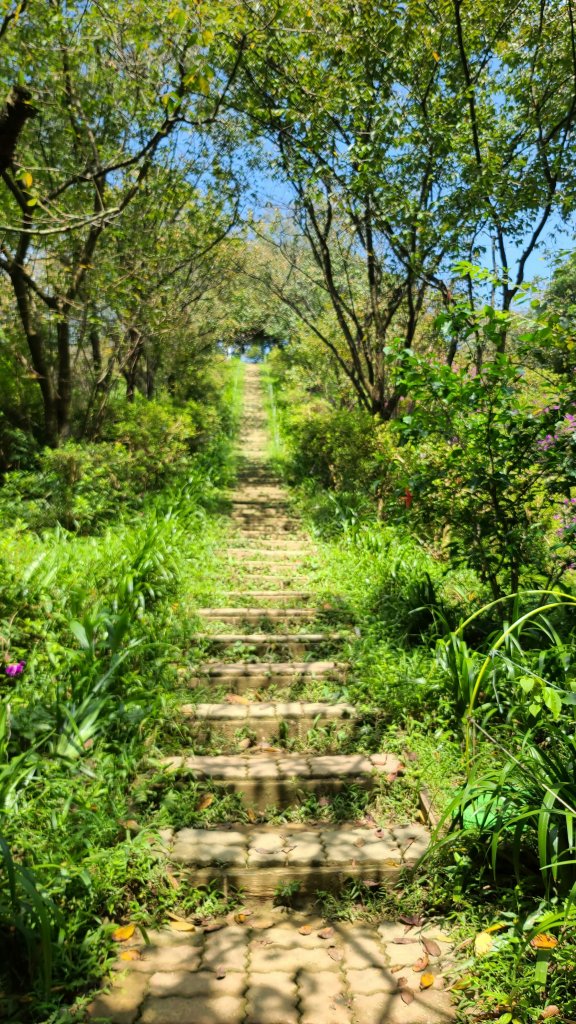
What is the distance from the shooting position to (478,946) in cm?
228

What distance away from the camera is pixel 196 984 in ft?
7.13

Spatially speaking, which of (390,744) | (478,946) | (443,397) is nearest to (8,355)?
(443,397)

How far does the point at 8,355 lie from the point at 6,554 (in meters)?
5.18

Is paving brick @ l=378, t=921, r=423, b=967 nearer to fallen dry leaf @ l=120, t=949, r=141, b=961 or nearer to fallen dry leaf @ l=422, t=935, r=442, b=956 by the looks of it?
fallen dry leaf @ l=422, t=935, r=442, b=956

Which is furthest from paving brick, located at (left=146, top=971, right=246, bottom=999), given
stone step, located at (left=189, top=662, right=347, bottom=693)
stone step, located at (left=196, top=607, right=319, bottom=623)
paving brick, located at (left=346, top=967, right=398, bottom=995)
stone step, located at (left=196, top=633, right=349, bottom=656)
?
stone step, located at (left=196, top=607, right=319, bottom=623)

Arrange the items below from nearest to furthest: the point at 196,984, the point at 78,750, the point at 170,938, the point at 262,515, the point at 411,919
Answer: the point at 196,984 → the point at 170,938 → the point at 411,919 → the point at 78,750 → the point at 262,515

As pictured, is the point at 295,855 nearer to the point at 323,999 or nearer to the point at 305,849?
the point at 305,849

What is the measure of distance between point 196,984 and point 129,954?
0.89 ft

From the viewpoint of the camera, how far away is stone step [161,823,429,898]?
2.62m

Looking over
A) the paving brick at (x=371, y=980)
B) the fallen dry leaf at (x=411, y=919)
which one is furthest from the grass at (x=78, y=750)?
the fallen dry leaf at (x=411, y=919)

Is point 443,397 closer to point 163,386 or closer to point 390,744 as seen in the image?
point 390,744

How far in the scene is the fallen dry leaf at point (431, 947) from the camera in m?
2.32

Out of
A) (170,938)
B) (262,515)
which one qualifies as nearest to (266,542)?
(262,515)

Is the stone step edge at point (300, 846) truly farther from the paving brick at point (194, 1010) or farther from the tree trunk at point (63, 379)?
the tree trunk at point (63, 379)
